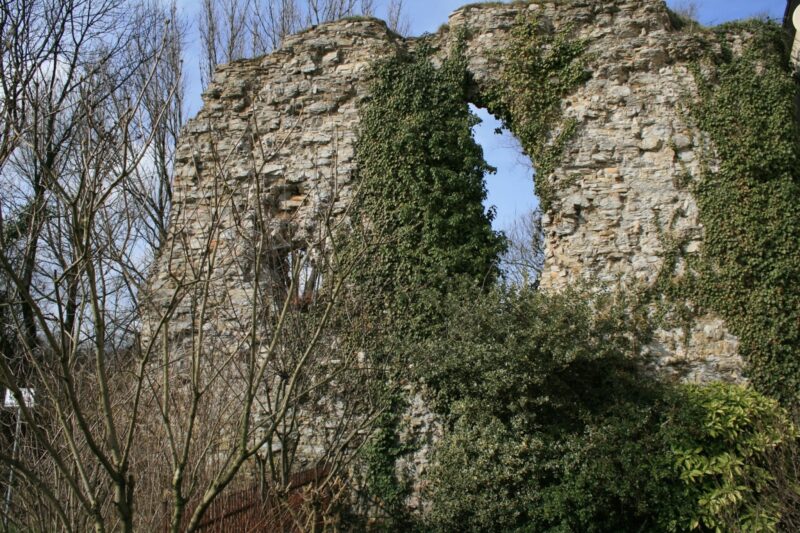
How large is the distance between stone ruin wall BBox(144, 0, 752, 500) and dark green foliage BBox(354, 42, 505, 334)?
13.2 inches

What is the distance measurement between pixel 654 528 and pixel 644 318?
207 centimetres

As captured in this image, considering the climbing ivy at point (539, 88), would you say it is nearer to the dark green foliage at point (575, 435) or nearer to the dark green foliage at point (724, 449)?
the dark green foliage at point (575, 435)

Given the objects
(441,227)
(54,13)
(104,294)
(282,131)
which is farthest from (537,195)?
(54,13)

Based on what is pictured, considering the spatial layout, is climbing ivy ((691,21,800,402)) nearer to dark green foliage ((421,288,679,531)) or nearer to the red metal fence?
dark green foliage ((421,288,679,531))

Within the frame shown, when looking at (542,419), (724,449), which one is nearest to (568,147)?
(542,419)

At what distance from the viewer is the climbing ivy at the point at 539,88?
827 centimetres

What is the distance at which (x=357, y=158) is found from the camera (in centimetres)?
855

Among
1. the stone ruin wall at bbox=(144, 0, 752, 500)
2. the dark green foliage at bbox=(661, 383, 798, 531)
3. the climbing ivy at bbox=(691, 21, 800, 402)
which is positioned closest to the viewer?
the dark green foliage at bbox=(661, 383, 798, 531)

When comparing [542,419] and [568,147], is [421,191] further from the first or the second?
[542,419]

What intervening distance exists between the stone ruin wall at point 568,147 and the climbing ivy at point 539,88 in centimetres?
13

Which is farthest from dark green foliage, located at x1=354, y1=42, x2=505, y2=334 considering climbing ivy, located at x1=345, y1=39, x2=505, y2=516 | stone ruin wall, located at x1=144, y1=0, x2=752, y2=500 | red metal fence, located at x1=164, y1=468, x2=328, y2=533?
red metal fence, located at x1=164, y1=468, x2=328, y2=533

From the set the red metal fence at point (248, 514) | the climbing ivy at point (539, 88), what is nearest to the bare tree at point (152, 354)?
the red metal fence at point (248, 514)

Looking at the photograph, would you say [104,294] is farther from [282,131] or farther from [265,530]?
[282,131]

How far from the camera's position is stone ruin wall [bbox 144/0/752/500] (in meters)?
7.68
